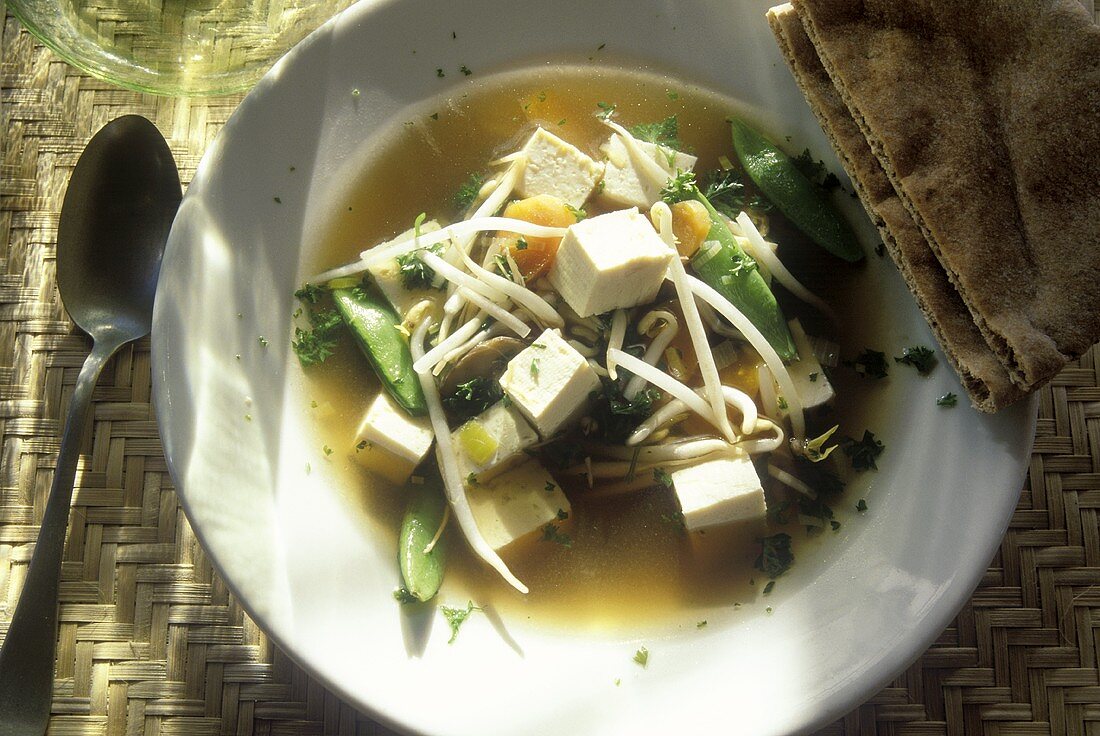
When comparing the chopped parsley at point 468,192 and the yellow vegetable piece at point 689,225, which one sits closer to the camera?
the yellow vegetable piece at point 689,225

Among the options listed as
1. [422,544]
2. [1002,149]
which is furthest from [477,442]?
[1002,149]

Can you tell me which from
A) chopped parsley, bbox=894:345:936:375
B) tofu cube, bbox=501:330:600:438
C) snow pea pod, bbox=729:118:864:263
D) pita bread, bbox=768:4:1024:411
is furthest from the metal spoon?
chopped parsley, bbox=894:345:936:375

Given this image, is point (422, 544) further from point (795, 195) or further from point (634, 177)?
point (795, 195)

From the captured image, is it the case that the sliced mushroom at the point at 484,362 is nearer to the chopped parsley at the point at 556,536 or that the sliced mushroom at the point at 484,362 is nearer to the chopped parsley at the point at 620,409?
the chopped parsley at the point at 620,409

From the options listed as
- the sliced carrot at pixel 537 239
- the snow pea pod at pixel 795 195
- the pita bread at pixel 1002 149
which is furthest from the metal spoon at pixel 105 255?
the pita bread at pixel 1002 149

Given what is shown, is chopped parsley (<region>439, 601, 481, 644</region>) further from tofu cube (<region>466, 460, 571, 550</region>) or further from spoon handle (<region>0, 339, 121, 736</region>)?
spoon handle (<region>0, 339, 121, 736</region>)

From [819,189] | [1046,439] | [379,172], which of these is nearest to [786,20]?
[819,189]

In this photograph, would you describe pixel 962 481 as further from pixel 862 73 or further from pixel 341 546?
pixel 341 546

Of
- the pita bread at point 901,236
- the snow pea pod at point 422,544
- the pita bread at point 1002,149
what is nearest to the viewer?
the pita bread at point 1002,149
